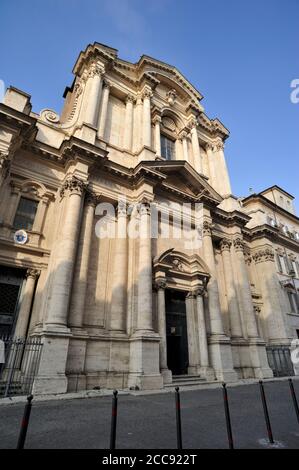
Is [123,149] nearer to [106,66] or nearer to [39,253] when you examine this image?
[106,66]

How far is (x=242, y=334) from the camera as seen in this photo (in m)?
17.1

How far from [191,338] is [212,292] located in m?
2.95

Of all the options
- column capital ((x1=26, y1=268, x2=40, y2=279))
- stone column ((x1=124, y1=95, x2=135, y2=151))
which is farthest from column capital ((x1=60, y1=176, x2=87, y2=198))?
stone column ((x1=124, y1=95, x2=135, y2=151))

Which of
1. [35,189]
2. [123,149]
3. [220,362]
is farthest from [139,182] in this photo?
[220,362]

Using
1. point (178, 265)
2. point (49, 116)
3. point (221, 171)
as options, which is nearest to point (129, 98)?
point (49, 116)

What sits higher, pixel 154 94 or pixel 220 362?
pixel 154 94

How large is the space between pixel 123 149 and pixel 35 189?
614 centimetres

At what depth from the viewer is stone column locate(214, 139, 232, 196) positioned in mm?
22281

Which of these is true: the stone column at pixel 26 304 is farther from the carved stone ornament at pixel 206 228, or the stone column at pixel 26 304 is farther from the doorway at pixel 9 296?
the carved stone ornament at pixel 206 228

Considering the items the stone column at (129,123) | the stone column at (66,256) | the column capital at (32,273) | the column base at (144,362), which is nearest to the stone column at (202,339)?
the column base at (144,362)

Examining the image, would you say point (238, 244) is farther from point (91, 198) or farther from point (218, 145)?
point (91, 198)

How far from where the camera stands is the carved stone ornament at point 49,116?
50.0 ft

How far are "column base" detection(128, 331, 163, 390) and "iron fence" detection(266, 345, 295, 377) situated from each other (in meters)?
11.3
